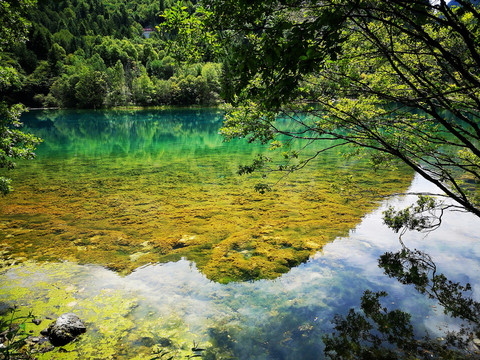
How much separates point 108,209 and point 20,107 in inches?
229

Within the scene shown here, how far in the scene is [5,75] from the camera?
6.83 m

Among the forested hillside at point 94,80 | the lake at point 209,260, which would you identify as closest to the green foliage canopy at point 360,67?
the lake at point 209,260

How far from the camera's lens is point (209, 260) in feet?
26.5

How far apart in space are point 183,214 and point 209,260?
3.81 meters

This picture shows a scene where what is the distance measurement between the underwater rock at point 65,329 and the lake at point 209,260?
22 cm

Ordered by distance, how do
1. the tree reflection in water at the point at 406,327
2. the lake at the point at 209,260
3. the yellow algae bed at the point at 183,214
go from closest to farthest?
the tree reflection in water at the point at 406,327, the lake at the point at 209,260, the yellow algae bed at the point at 183,214

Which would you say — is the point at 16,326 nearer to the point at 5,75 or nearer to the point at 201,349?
the point at 201,349

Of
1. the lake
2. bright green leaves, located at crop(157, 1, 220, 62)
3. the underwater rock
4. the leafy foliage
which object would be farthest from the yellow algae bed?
bright green leaves, located at crop(157, 1, 220, 62)

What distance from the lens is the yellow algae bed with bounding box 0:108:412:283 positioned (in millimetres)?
8320

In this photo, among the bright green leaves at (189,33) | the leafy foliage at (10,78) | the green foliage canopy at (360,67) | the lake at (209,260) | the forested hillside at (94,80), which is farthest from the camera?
the forested hillside at (94,80)

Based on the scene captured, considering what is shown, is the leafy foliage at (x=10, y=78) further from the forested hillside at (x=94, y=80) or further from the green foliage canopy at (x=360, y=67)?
the forested hillside at (x=94, y=80)

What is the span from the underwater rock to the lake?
0.22m

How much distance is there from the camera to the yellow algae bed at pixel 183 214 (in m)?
8.32

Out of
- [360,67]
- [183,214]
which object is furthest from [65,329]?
[360,67]
